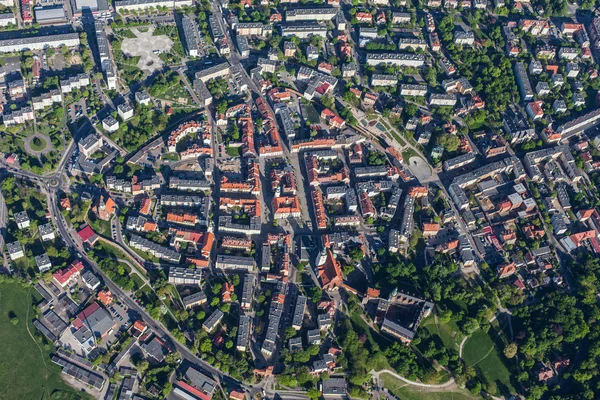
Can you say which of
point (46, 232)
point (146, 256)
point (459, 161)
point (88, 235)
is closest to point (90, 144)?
point (88, 235)

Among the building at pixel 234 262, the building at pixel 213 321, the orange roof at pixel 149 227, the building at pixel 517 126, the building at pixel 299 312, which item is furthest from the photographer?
the building at pixel 517 126

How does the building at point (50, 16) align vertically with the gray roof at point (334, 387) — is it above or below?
above

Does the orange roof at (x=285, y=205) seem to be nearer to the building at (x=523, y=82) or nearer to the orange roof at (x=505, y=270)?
the orange roof at (x=505, y=270)

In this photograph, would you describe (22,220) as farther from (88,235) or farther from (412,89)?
(412,89)

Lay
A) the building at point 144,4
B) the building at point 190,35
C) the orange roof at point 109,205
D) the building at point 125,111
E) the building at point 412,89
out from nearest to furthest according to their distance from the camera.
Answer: the orange roof at point 109,205
the building at point 125,111
the building at point 412,89
the building at point 190,35
the building at point 144,4

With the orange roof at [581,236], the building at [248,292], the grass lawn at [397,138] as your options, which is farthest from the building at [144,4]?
the orange roof at [581,236]

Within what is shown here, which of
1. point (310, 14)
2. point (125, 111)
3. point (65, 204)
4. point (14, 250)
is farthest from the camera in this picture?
point (310, 14)
